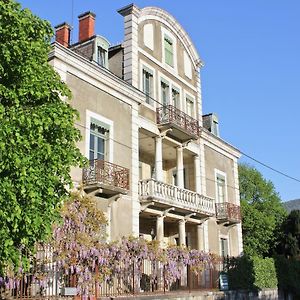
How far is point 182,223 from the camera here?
2458 cm

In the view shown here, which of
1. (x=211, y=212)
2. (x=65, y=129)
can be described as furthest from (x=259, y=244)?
(x=65, y=129)

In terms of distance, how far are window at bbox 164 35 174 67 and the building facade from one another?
0.05 meters

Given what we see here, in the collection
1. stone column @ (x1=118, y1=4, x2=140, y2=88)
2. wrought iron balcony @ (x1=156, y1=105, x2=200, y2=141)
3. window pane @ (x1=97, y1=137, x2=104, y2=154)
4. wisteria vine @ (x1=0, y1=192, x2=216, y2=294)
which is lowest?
wisteria vine @ (x1=0, y1=192, x2=216, y2=294)

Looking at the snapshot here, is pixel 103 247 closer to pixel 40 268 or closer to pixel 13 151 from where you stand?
pixel 40 268

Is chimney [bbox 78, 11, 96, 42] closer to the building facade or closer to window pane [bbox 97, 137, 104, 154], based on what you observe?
the building facade

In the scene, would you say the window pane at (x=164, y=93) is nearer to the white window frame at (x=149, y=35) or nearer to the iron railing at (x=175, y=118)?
the iron railing at (x=175, y=118)

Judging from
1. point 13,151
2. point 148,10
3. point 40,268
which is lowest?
point 40,268

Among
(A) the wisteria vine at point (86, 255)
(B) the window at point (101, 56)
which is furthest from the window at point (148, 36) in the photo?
(A) the wisteria vine at point (86, 255)

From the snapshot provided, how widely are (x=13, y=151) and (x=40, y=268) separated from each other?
18.4ft

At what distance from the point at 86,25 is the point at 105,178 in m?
8.89

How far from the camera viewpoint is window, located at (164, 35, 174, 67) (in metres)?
26.3

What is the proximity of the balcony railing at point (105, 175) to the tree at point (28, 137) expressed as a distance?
7189 millimetres

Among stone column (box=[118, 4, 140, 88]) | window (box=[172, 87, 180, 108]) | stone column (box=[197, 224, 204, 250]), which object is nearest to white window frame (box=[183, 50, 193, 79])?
window (box=[172, 87, 180, 108])

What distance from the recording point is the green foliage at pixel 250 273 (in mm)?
22641
